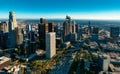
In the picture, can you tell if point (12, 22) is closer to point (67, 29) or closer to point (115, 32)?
point (67, 29)

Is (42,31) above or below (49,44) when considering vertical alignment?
above

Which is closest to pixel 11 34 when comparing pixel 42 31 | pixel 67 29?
pixel 42 31

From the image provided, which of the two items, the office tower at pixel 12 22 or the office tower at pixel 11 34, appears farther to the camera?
the office tower at pixel 12 22

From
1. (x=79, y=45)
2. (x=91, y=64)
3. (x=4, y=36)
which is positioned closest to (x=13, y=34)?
(x=4, y=36)

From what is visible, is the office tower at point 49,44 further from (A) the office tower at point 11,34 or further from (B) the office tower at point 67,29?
(B) the office tower at point 67,29

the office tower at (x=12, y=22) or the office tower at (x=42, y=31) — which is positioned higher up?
the office tower at (x=12, y=22)

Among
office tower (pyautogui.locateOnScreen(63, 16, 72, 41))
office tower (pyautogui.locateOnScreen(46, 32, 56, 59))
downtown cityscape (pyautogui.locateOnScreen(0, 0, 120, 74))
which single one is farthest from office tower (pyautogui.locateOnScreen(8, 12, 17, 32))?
office tower (pyautogui.locateOnScreen(63, 16, 72, 41))

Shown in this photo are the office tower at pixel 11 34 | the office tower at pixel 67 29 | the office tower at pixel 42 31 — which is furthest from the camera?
the office tower at pixel 67 29

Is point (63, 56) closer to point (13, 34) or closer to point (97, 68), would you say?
point (97, 68)

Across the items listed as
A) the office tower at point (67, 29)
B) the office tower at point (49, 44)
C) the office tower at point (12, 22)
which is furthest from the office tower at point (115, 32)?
the office tower at point (12, 22)

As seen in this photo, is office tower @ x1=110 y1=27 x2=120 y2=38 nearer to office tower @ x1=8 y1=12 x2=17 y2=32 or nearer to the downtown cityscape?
the downtown cityscape

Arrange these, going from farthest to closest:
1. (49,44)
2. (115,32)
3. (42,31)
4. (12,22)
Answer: (115,32)
(12,22)
(42,31)
(49,44)
